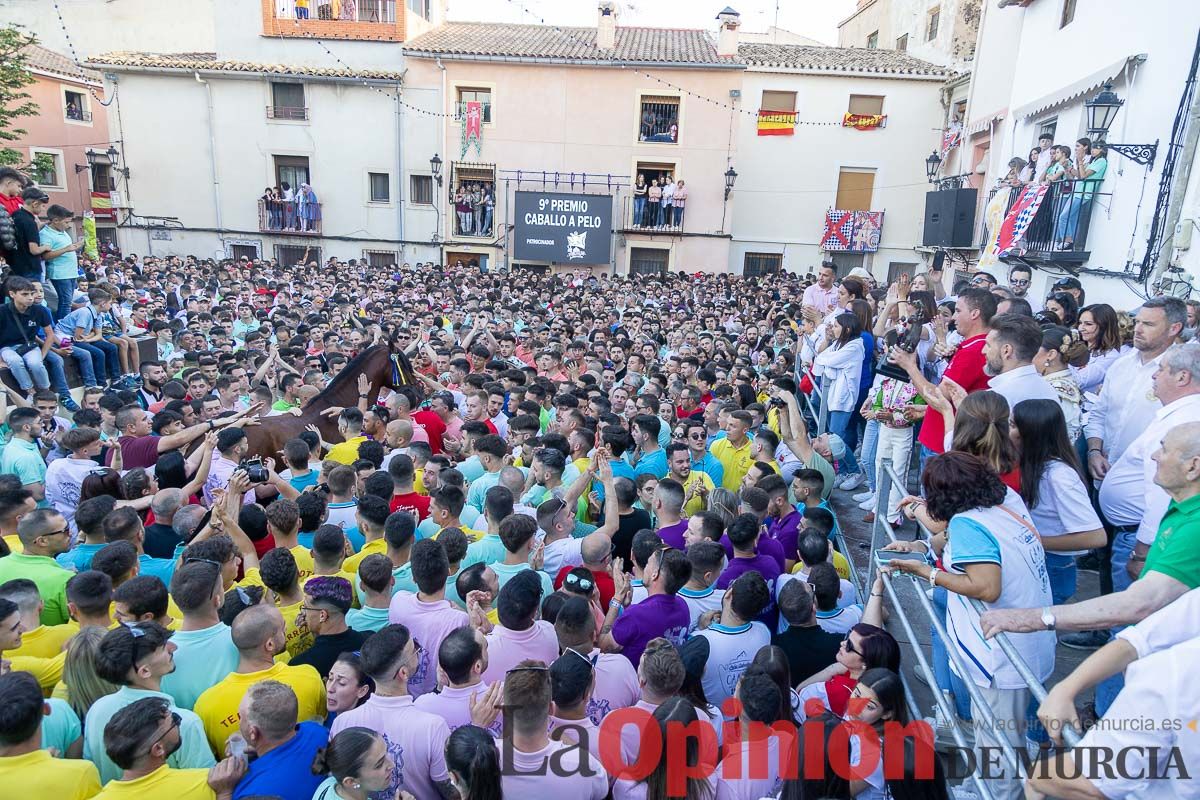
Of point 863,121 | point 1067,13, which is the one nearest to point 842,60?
point 863,121

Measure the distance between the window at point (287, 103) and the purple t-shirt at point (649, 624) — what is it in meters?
25.4

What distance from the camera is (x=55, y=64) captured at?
2812 centimetres

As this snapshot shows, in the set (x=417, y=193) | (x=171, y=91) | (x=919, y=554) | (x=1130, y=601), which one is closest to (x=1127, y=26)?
(x=919, y=554)

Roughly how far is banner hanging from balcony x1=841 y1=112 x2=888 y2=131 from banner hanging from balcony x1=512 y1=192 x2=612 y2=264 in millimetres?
8359

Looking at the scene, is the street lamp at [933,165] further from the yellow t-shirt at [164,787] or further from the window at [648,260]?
the yellow t-shirt at [164,787]

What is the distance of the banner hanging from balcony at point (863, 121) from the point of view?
81.1ft

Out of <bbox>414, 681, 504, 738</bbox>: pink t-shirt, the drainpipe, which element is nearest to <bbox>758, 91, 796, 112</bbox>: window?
the drainpipe

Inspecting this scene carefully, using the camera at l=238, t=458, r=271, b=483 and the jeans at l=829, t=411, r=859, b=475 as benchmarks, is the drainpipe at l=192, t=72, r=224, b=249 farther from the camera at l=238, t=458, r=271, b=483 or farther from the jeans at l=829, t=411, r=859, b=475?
the jeans at l=829, t=411, r=859, b=475

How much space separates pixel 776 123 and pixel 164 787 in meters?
25.9

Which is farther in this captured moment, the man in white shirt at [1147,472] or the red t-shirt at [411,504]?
the red t-shirt at [411,504]

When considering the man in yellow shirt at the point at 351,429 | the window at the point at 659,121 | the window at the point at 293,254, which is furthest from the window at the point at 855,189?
the man in yellow shirt at the point at 351,429

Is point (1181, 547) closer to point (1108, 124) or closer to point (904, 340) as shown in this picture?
point (904, 340)

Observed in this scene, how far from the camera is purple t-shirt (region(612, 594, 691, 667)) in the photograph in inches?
151

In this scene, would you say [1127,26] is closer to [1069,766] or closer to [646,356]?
[646,356]
